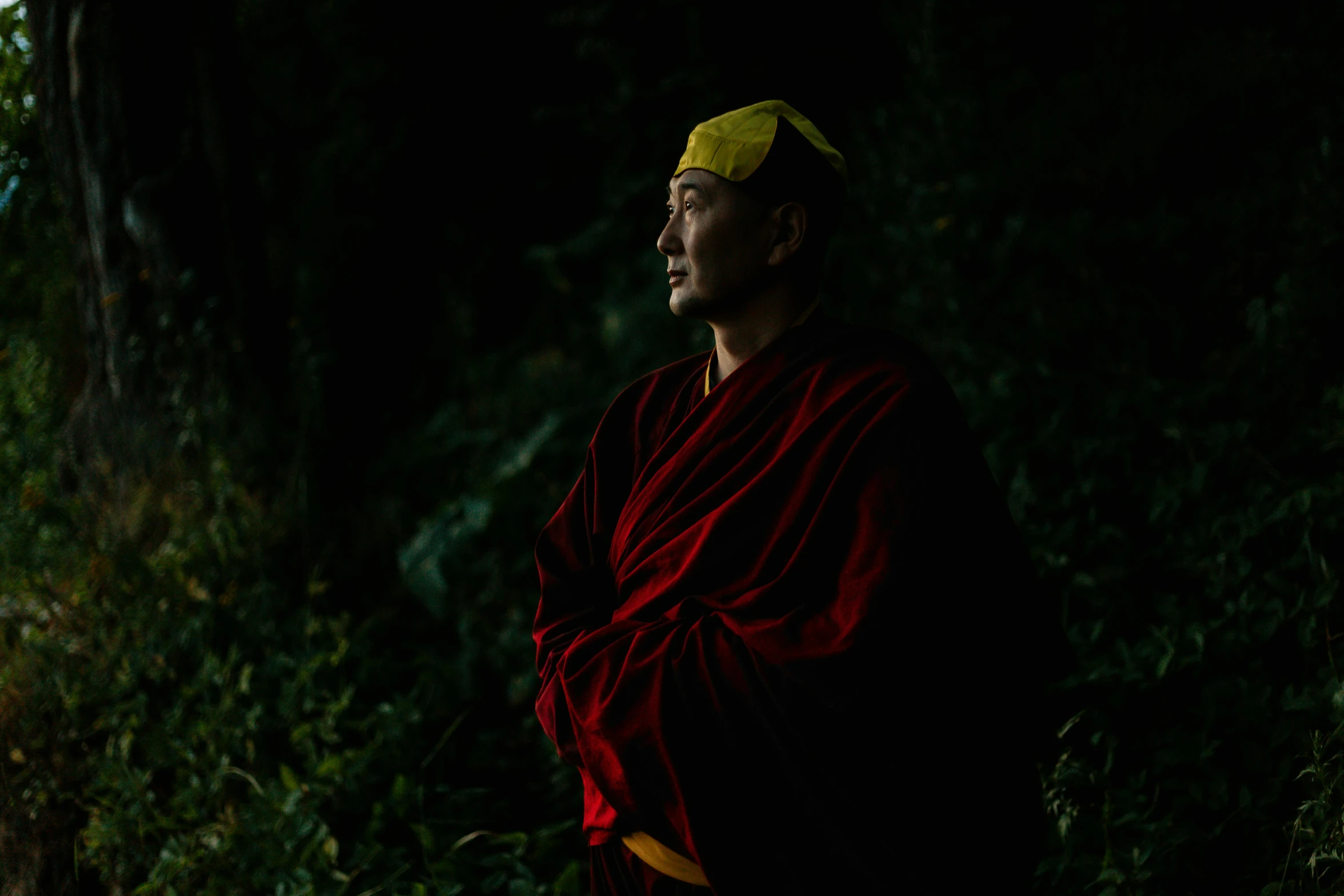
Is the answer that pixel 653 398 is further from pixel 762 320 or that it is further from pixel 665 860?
pixel 665 860

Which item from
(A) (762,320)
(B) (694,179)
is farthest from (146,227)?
(A) (762,320)

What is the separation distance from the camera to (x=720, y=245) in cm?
162

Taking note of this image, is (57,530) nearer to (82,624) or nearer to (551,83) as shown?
(82,624)

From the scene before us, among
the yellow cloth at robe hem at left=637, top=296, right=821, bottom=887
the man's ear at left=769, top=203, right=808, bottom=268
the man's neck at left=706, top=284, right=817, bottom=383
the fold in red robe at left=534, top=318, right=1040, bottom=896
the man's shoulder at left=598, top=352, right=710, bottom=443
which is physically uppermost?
the man's ear at left=769, top=203, right=808, bottom=268

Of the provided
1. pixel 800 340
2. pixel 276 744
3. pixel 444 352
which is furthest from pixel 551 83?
pixel 800 340

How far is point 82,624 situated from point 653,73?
379 centimetres

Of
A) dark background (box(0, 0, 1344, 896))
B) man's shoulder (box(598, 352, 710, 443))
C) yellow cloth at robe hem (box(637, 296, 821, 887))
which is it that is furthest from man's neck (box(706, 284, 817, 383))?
yellow cloth at robe hem (box(637, 296, 821, 887))

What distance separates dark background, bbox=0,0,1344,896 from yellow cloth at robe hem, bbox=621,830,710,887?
388mm

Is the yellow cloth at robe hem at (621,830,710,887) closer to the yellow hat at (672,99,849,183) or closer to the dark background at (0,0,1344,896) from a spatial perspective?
the dark background at (0,0,1344,896)

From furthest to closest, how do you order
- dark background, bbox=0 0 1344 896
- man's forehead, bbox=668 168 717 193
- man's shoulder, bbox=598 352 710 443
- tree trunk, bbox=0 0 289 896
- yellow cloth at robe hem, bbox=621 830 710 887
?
tree trunk, bbox=0 0 289 896, dark background, bbox=0 0 1344 896, man's shoulder, bbox=598 352 710 443, man's forehead, bbox=668 168 717 193, yellow cloth at robe hem, bbox=621 830 710 887

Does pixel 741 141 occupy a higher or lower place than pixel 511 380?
higher

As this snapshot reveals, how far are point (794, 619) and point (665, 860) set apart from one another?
1.51 feet

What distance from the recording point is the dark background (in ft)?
8.52

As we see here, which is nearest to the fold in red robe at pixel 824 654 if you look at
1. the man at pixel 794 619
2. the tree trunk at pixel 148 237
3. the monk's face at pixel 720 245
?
the man at pixel 794 619
